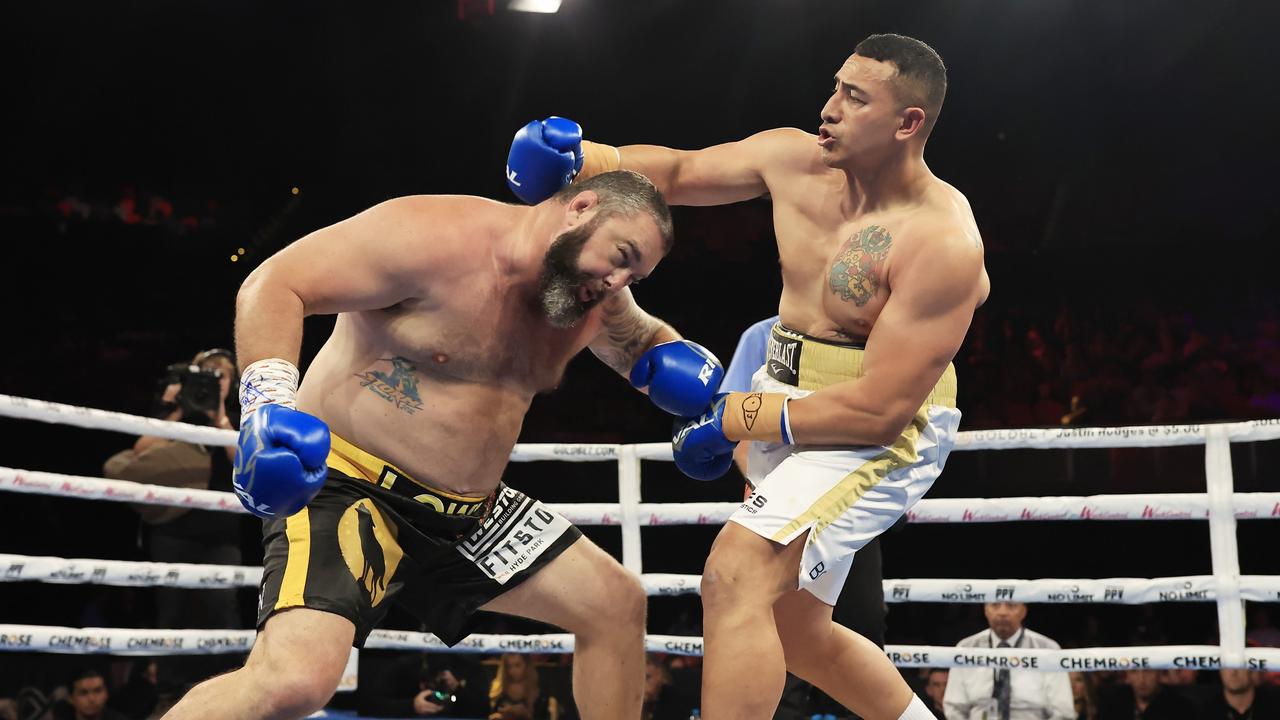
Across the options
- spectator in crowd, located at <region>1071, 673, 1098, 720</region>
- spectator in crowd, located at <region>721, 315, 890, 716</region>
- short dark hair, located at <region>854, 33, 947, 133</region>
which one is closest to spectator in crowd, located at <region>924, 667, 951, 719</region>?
spectator in crowd, located at <region>1071, 673, 1098, 720</region>

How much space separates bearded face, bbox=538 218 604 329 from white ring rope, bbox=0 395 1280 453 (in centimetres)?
162

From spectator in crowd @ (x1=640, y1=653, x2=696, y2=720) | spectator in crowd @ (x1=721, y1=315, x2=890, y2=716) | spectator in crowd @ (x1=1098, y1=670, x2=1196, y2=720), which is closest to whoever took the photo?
spectator in crowd @ (x1=721, y1=315, x2=890, y2=716)

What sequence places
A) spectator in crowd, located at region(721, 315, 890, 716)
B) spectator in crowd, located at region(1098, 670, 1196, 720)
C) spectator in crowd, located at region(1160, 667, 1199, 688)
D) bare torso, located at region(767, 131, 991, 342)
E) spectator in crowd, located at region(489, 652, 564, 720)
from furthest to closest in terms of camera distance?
1. spectator in crowd, located at region(1160, 667, 1199, 688)
2. spectator in crowd, located at region(489, 652, 564, 720)
3. spectator in crowd, located at region(1098, 670, 1196, 720)
4. spectator in crowd, located at region(721, 315, 890, 716)
5. bare torso, located at region(767, 131, 991, 342)

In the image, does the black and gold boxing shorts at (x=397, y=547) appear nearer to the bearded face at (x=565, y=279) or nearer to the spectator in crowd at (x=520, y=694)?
the bearded face at (x=565, y=279)

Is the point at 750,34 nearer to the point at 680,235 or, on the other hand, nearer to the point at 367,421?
the point at 680,235

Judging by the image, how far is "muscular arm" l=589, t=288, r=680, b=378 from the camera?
2.52 m

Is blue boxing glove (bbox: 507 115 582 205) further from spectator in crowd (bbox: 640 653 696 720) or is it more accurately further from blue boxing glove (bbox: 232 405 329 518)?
spectator in crowd (bbox: 640 653 696 720)

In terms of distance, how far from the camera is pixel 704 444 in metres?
2.39

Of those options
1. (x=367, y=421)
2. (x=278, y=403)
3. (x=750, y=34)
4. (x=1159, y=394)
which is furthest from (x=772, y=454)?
(x=750, y=34)

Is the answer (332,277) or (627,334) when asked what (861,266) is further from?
(332,277)

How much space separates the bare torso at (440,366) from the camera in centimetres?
213


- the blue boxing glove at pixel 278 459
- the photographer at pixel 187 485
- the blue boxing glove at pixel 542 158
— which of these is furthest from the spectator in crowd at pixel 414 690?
the blue boxing glove at pixel 278 459

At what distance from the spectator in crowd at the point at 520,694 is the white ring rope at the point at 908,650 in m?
0.85

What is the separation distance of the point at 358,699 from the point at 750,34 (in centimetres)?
578
